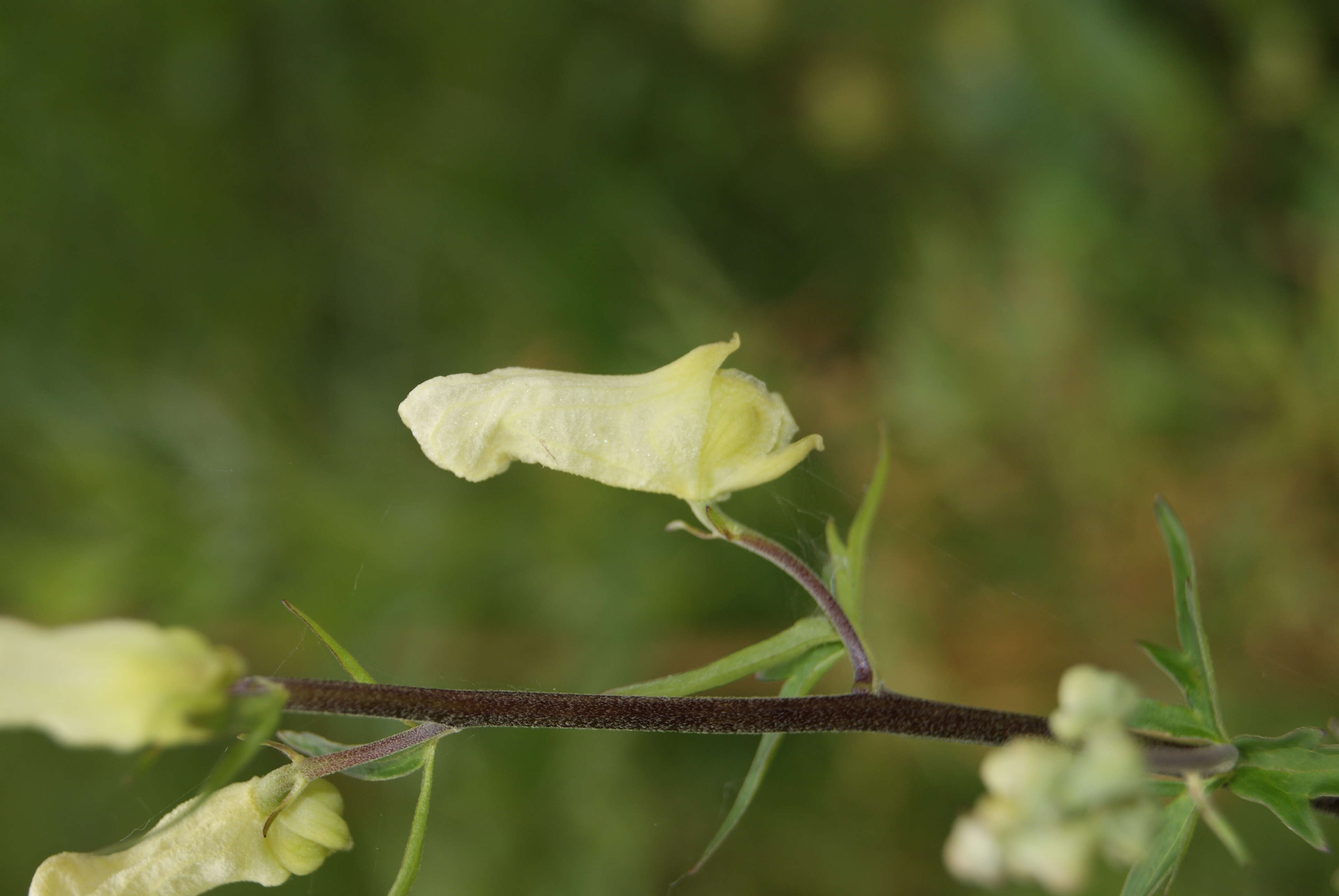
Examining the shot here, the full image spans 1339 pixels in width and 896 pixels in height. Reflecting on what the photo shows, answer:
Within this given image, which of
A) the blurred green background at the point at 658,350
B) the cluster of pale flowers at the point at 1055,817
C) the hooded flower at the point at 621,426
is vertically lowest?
the blurred green background at the point at 658,350

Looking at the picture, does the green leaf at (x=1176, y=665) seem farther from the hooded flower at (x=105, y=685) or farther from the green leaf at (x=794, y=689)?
the hooded flower at (x=105, y=685)

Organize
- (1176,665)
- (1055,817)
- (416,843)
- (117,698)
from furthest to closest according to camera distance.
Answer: (1176,665), (416,843), (117,698), (1055,817)

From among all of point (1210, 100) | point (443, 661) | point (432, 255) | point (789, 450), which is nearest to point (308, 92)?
point (432, 255)

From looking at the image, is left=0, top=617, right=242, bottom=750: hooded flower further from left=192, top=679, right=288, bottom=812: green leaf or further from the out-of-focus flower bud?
the out-of-focus flower bud

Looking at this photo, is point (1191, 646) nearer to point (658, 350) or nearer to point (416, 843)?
point (416, 843)

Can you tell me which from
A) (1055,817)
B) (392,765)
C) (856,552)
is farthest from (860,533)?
(392,765)

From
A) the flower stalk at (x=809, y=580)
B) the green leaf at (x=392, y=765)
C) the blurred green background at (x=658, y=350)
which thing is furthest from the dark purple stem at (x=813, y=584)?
the blurred green background at (x=658, y=350)
